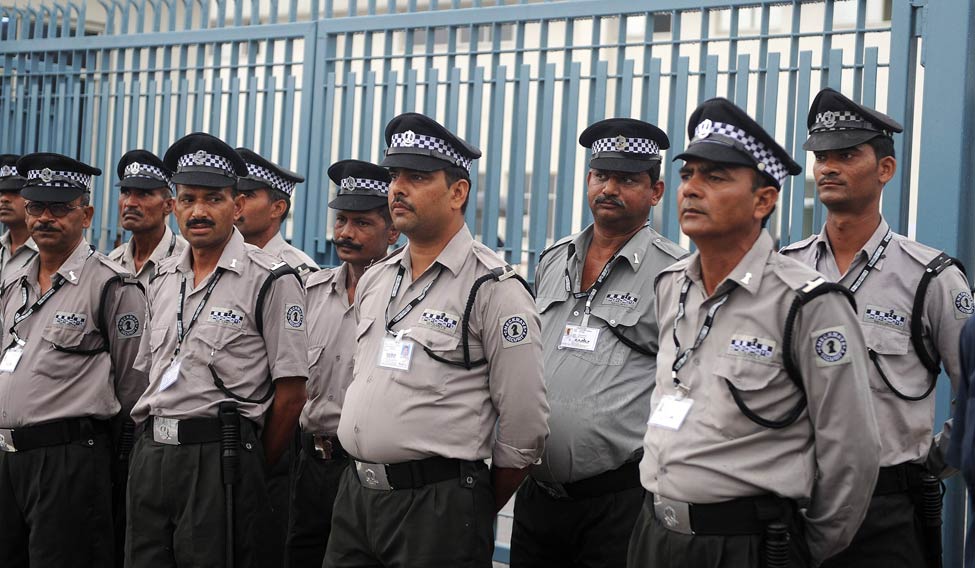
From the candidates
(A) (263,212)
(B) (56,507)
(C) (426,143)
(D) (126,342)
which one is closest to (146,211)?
(A) (263,212)

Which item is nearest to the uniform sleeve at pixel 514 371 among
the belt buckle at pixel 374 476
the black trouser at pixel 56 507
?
the belt buckle at pixel 374 476

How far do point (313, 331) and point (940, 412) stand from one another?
293cm

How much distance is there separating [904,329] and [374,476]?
→ 200 cm

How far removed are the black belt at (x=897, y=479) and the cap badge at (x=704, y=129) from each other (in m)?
1.38

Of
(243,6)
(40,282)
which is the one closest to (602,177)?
(40,282)

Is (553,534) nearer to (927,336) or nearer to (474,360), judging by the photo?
(474,360)

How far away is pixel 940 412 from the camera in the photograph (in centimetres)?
496

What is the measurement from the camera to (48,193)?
580cm

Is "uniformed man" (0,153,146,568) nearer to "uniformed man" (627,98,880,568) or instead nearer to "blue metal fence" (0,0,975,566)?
"blue metal fence" (0,0,975,566)

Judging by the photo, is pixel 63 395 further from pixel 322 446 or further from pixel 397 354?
pixel 397 354

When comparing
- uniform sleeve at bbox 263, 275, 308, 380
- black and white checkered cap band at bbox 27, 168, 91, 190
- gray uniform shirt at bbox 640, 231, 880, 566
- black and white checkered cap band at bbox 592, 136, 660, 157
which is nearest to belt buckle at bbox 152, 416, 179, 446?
uniform sleeve at bbox 263, 275, 308, 380

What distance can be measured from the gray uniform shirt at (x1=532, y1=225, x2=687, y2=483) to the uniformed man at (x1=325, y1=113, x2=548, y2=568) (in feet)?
0.97

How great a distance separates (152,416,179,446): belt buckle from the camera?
479 cm

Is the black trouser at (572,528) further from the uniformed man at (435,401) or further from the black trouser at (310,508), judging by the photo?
the black trouser at (310,508)
